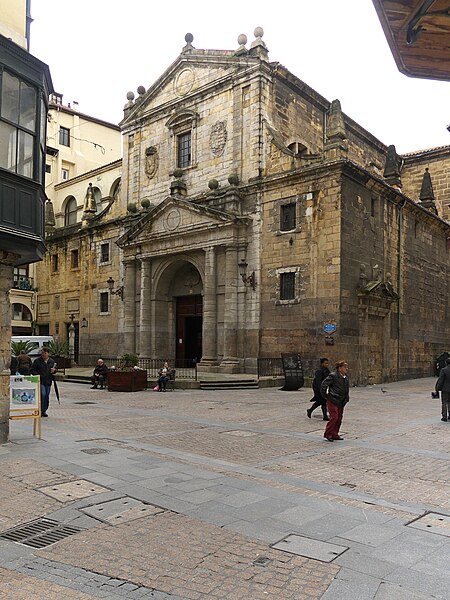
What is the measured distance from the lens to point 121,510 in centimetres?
611

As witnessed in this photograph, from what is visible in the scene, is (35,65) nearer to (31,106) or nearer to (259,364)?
(31,106)

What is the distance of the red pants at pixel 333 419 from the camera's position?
33.8 feet

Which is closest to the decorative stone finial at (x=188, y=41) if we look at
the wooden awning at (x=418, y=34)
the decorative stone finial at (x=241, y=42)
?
the decorative stone finial at (x=241, y=42)

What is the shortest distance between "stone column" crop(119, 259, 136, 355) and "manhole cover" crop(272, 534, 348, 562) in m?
25.2

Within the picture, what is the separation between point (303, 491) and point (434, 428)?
6419 millimetres

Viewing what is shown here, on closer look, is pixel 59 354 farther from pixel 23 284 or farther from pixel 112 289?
pixel 23 284

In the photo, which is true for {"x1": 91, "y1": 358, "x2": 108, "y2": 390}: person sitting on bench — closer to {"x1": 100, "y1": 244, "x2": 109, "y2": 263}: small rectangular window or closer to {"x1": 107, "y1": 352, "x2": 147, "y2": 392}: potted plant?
{"x1": 107, "y1": 352, "x2": 147, "y2": 392}: potted plant

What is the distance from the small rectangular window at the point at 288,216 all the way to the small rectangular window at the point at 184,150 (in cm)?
753

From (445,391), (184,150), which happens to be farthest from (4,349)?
(184,150)

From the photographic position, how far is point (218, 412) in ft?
48.2

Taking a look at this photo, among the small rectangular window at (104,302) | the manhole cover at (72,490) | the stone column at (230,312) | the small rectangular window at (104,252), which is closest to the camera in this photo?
the manhole cover at (72,490)

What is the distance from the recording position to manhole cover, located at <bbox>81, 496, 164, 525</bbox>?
231 inches

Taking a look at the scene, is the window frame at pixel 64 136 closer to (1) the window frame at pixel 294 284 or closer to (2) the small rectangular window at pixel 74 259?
(2) the small rectangular window at pixel 74 259

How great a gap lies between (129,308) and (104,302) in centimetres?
382
